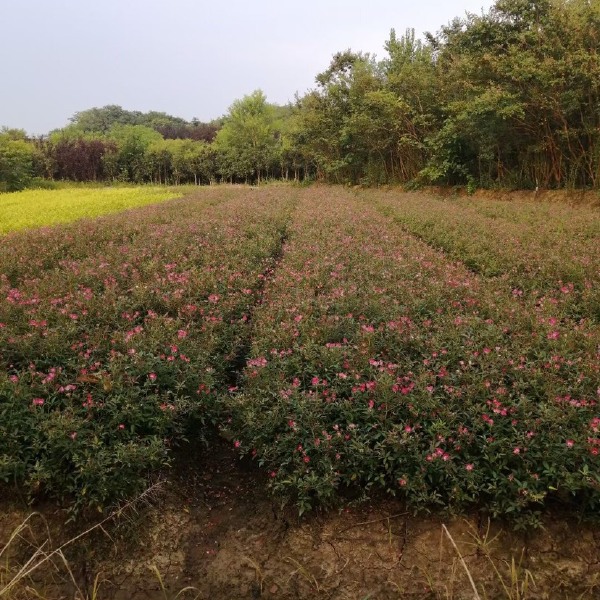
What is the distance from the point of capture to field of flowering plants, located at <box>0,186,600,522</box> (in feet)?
8.46

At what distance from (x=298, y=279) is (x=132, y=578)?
3.38 meters

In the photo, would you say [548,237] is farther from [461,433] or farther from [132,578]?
[132,578]

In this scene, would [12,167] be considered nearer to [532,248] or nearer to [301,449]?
[532,248]

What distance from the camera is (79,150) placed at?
50.3 metres

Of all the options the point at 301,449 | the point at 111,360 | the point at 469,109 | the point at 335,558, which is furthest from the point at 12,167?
the point at 335,558

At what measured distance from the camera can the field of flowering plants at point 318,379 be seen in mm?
2580

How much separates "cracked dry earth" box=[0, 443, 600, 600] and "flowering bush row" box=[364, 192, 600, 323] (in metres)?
2.71

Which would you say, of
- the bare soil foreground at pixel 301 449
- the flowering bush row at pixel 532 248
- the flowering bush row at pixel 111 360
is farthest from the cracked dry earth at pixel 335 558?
the flowering bush row at pixel 532 248

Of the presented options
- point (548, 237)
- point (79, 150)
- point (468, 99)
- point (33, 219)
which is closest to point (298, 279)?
point (548, 237)

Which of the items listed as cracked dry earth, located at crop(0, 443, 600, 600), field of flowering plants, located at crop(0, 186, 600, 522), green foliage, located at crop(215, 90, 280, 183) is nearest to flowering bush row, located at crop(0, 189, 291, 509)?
field of flowering plants, located at crop(0, 186, 600, 522)

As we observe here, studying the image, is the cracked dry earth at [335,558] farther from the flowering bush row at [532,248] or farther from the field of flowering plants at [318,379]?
the flowering bush row at [532,248]

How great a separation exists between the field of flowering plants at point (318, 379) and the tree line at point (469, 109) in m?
12.0

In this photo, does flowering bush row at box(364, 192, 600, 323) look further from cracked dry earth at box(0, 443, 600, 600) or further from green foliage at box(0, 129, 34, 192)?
green foliage at box(0, 129, 34, 192)

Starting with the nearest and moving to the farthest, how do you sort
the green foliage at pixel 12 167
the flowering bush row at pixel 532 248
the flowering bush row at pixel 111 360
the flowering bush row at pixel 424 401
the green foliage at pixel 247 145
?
the flowering bush row at pixel 424 401 → the flowering bush row at pixel 111 360 → the flowering bush row at pixel 532 248 → the green foliage at pixel 12 167 → the green foliage at pixel 247 145
